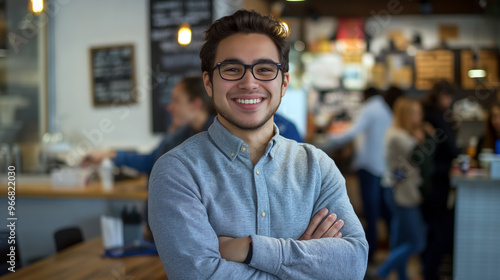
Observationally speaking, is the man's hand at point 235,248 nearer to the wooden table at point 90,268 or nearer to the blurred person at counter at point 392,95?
the wooden table at point 90,268

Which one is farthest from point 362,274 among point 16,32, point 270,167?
point 16,32

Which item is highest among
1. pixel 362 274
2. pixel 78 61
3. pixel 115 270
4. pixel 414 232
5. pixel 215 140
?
pixel 78 61

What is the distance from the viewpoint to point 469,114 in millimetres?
6711

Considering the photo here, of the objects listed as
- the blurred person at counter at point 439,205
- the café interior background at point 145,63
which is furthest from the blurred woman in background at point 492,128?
the café interior background at point 145,63

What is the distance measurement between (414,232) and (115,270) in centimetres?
233

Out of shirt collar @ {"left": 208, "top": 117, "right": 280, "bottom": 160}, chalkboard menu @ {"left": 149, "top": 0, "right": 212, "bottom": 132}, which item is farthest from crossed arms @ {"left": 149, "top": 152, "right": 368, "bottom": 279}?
chalkboard menu @ {"left": 149, "top": 0, "right": 212, "bottom": 132}

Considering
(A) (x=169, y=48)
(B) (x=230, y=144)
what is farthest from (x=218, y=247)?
(A) (x=169, y=48)

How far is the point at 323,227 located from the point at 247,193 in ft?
0.68

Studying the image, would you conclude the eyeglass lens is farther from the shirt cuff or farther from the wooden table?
the wooden table

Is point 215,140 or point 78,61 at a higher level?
point 78,61

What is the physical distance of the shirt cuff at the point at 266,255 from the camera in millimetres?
1159

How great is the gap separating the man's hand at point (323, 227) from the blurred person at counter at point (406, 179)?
247 cm

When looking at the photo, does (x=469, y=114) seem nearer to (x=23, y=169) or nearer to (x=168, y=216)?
(x=23, y=169)

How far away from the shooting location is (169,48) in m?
4.41
